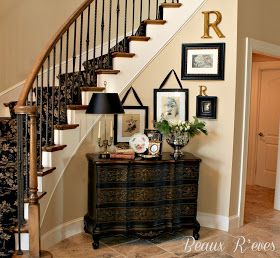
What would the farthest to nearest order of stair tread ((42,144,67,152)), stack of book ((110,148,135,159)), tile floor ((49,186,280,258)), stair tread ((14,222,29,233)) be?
stack of book ((110,148,135,159))
tile floor ((49,186,280,258))
stair tread ((42,144,67,152))
stair tread ((14,222,29,233))

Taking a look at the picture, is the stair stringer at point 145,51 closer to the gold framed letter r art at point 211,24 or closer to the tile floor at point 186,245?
the gold framed letter r art at point 211,24

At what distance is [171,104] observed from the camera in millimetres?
4008

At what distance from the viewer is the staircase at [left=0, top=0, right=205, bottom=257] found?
8.87 feet

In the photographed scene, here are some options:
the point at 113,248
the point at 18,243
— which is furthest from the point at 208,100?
the point at 18,243

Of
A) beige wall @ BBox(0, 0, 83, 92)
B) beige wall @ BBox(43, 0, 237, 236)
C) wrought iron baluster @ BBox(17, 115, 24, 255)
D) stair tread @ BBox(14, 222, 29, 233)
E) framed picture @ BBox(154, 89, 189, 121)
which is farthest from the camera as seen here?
beige wall @ BBox(0, 0, 83, 92)

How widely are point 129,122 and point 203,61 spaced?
1.06 m

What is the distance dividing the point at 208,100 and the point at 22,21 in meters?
2.56

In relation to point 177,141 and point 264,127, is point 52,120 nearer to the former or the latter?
point 177,141

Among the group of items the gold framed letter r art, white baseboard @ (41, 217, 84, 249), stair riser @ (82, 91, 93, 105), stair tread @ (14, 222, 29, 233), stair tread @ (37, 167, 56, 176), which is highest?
the gold framed letter r art

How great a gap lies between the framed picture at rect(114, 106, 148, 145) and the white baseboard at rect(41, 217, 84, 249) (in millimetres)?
965

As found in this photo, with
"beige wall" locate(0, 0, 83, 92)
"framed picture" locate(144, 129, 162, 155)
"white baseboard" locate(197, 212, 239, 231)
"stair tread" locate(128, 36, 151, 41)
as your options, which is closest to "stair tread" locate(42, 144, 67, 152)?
"framed picture" locate(144, 129, 162, 155)

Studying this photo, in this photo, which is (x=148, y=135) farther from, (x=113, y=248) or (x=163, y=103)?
(x=113, y=248)

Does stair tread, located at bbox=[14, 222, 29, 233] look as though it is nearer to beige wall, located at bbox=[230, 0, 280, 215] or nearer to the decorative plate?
the decorative plate

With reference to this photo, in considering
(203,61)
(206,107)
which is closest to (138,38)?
(203,61)
